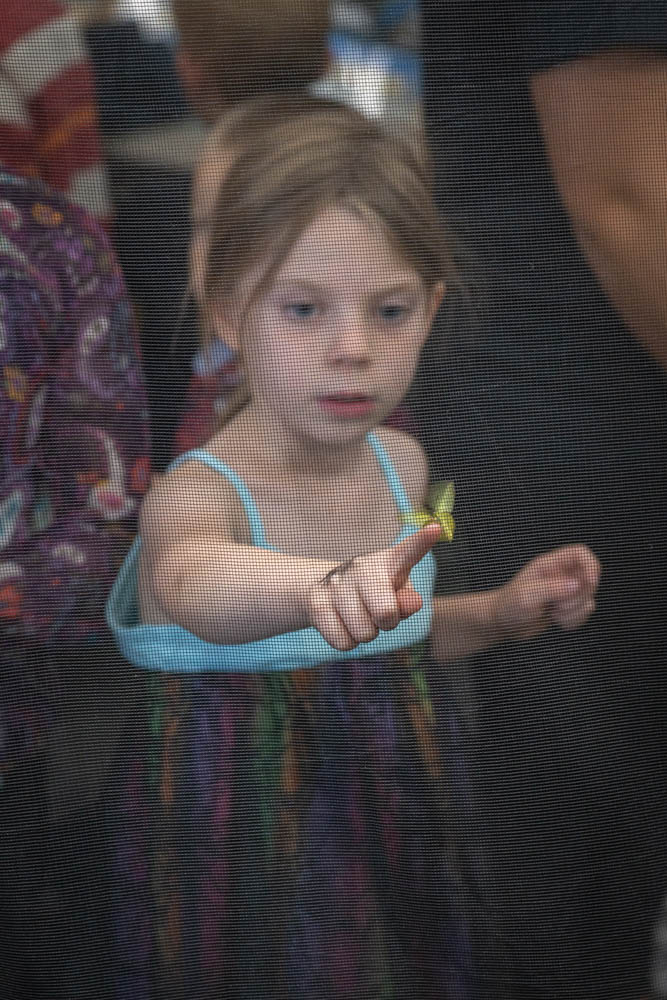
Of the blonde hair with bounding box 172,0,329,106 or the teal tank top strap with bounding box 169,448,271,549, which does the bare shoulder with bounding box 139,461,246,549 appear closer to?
the teal tank top strap with bounding box 169,448,271,549

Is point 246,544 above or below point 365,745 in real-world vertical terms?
above

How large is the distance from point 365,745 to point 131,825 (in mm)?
159

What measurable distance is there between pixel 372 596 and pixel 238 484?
155mm

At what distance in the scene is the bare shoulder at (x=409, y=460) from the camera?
59cm

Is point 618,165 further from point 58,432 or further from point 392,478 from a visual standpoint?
point 58,432

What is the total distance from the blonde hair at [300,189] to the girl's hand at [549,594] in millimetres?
206

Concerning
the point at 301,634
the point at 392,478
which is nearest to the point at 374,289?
the point at 392,478

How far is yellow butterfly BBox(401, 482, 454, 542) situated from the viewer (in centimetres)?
59

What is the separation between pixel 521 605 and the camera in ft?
1.95

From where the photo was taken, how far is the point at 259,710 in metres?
0.59

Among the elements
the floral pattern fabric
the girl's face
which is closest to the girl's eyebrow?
the girl's face

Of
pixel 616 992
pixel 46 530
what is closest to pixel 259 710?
pixel 46 530

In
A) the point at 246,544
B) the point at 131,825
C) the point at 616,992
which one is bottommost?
the point at 616,992

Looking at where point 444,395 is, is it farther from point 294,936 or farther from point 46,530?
point 294,936
